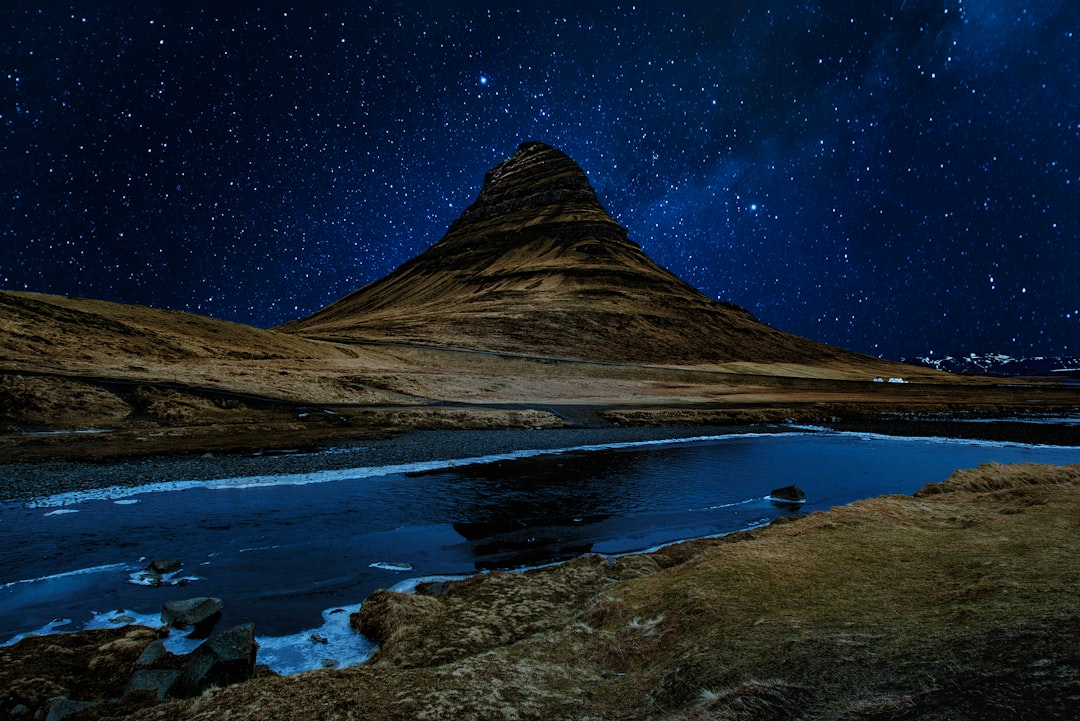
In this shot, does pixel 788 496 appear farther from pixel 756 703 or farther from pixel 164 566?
pixel 164 566

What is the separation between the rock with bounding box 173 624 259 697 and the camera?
6438 millimetres

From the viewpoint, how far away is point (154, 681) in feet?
21.8

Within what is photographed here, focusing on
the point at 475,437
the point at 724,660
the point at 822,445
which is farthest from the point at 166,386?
the point at 822,445

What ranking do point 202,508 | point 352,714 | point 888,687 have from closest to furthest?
point 888,687
point 352,714
point 202,508

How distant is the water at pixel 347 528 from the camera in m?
10.9

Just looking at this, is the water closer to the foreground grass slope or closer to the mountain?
the foreground grass slope

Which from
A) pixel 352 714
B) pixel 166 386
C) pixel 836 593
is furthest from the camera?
pixel 166 386

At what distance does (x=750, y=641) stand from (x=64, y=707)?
7767mm

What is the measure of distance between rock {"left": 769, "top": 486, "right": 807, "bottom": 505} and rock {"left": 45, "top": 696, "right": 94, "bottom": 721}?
69.4 feet

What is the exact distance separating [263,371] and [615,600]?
55.0 metres

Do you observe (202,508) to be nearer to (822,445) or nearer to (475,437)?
(475,437)

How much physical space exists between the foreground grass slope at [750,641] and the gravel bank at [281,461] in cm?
1719

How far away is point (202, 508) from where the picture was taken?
18125mm

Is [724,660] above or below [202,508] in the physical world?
above
